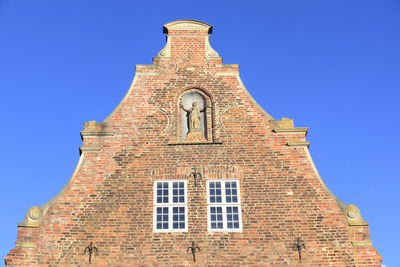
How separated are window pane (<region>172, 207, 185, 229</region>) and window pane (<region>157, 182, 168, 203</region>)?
0.46 m

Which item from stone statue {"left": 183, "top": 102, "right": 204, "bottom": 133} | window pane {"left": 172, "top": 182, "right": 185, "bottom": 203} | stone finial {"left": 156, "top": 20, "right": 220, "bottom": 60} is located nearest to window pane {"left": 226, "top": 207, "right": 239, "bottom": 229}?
window pane {"left": 172, "top": 182, "right": 185, "bottom": 203}

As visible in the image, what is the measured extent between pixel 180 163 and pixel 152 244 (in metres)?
2.81

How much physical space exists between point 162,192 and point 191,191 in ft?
3.07

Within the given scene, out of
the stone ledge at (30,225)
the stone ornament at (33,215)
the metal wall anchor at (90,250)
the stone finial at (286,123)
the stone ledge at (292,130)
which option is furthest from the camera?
the stone finial at (286,123)

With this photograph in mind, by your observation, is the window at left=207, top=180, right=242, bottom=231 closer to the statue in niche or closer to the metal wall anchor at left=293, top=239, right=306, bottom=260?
the metal wall anchor at left=293, top=239, right=306, bottom=260

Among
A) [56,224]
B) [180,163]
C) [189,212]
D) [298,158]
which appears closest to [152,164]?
[180,163]

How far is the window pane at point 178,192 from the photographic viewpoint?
1407 cm

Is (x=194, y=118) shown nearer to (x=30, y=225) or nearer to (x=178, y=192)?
(x=178, y=192)

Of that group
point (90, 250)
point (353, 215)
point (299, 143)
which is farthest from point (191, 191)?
point (353, 215)

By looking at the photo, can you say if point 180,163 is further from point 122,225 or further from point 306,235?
point 306,235

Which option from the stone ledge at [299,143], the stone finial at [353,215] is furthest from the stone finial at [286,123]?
the stone finial at [353,215]

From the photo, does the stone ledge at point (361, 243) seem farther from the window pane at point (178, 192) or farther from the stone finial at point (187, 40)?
the stone finial at point (187, 40)

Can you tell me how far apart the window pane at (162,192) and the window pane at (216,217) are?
1531 mm

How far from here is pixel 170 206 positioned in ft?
45.7
